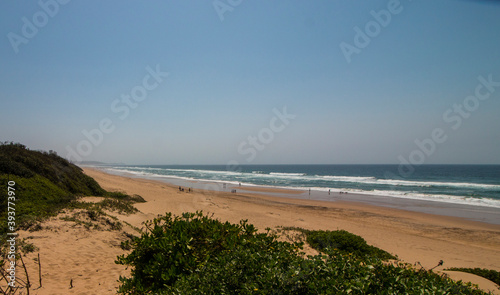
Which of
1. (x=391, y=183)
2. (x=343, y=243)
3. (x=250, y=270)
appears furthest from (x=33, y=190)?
(x=391, y=183)

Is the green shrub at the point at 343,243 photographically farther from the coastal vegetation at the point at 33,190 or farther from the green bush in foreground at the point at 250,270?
the coastal vegetation at the point at 33,190

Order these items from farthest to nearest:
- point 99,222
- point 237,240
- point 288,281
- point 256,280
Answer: point 99,222 < point 237,240 < point 256,280 < point 288,281

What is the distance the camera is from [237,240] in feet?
13.0

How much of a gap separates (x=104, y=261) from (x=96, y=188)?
541 inches

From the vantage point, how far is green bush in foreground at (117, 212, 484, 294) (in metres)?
2.53

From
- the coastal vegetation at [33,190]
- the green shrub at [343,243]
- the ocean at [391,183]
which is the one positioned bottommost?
the ocean at [391,183]

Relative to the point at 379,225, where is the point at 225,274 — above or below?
above

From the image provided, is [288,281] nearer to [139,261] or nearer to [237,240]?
[237,240]

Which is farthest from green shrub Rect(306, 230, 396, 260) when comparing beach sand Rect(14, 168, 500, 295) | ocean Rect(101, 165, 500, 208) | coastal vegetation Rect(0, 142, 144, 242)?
ocean Rect(101, 165, 500, 208)

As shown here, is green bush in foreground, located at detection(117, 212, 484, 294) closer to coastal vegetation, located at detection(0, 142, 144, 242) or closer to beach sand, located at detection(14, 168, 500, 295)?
beach sand, located at detection(14, 168, 500, 295)

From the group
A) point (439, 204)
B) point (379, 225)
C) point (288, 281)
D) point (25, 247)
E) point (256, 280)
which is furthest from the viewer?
point (439, 204)

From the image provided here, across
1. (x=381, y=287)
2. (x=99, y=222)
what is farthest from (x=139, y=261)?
(x=99, y=222)

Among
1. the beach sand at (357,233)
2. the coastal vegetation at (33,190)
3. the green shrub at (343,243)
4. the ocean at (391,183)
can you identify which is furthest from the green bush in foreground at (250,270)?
the ocean at (391,183)

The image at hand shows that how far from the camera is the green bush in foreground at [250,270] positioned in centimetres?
253
